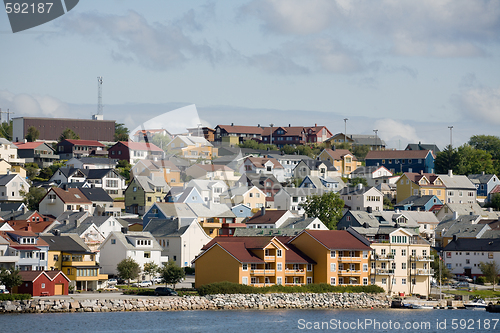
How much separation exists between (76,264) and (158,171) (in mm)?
37767

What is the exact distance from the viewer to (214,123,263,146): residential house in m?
134

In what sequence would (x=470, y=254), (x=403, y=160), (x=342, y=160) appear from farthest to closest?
(x=403, y=160) → (x=342, y=160) → (x=470, y=254)

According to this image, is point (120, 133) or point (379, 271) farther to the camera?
point (120, 133)

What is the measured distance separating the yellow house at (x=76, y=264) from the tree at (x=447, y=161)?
66889 mm

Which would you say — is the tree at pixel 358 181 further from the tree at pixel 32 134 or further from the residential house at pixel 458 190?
the tree at pixel 32 134

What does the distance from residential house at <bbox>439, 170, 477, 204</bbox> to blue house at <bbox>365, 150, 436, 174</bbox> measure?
12.7m

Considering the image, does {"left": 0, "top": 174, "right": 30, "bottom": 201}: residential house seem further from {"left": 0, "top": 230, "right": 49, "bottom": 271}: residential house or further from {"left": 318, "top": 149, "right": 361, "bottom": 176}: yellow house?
{"left": 318, "top": 149, "right": 361, "bottom": 176}: yellow house

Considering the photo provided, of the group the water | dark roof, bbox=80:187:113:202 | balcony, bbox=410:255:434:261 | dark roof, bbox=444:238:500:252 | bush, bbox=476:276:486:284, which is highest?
dark roof, bbox=80:187:113:202

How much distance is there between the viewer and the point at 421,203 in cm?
9425

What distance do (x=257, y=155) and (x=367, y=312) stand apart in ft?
216

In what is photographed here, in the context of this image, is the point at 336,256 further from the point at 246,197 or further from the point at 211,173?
the point at 211,173

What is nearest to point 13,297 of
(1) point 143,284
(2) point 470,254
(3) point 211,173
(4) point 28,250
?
(4) point 28,250

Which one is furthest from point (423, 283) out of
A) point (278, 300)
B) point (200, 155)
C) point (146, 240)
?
point (200, 155)

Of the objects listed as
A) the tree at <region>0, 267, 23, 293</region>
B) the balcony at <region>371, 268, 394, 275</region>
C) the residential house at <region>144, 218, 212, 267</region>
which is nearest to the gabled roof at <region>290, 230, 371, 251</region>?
the balcony at <region>371, 268, 394, 275</region>
